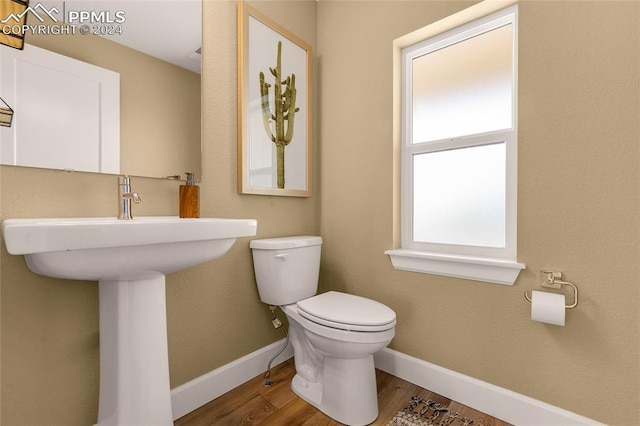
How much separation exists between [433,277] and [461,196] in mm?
440

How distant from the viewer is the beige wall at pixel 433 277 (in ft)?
3.44

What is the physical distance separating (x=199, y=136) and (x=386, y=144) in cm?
97

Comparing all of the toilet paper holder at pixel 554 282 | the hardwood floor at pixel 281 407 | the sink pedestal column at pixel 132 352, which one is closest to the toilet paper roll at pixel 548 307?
the toilet paper holder at pixel 554 282

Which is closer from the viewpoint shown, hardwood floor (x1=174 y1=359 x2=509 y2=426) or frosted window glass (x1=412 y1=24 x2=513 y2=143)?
hardwood floor (x1=174 y1=359 x2=509 y2=426)

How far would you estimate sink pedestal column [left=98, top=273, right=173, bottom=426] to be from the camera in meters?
1.01

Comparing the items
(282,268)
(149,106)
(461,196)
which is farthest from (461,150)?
(149,106)

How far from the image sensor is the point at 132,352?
3.33 ft

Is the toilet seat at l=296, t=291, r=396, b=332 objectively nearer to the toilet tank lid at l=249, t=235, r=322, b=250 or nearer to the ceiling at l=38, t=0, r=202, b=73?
the toilet tank lid at l=249, t=235, r=322, b=250

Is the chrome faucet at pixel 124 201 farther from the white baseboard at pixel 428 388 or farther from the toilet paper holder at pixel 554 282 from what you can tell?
the toilet paper holder at pixel 554 282

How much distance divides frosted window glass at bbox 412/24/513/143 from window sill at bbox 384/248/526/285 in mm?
630

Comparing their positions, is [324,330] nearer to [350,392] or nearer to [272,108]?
[350,392]

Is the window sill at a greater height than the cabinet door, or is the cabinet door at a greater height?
the cabinet door

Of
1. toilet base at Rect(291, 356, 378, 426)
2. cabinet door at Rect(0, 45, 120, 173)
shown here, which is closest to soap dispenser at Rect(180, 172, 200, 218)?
cabinet door at Rect(0, 45, 120, 173)

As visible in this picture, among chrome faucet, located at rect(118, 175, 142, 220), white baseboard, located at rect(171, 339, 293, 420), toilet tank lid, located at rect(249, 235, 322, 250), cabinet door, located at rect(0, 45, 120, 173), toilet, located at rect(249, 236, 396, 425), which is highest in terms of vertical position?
cabinet door, located at rect(0, 45, 120, 173)
